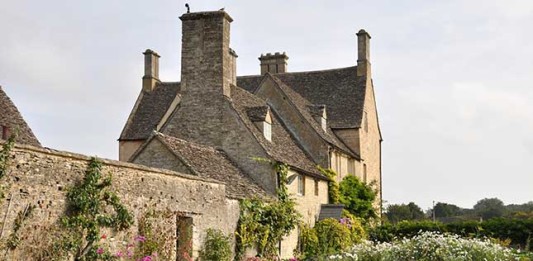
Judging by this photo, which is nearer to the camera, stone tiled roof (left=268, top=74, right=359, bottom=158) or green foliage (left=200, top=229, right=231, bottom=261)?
green foliage (left=200, top=229, right=231, bottom=261)

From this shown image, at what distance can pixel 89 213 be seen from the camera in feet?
55.7

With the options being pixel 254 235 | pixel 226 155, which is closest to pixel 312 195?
pixel 226 155

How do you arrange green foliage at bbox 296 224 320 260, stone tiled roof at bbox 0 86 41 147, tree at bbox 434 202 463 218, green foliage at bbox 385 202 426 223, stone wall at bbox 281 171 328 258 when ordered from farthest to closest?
tree at bbox 434 202 463 218 < green foliage at bbox 385 202 426 223 < green foliage at bbox 296 224 320 260 < stone wall at bbox 281 171 328 258 < stone tiled roof at bbox 0 86 41 147

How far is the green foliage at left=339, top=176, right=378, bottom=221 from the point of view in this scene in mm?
38500

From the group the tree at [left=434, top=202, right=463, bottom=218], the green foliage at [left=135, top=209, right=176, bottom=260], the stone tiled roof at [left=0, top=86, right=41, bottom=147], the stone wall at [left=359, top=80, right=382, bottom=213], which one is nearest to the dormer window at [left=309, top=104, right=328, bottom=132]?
the stone wall at [left=359, top=80, right=382, bottom=213]

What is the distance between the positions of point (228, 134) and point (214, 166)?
3407mm

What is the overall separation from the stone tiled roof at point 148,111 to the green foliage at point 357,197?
10.7 metres

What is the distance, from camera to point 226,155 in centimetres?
2944

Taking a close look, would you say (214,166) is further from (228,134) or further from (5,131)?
(5,131)

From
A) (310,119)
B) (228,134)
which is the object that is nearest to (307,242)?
(228,134)

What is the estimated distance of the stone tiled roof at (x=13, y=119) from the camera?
23969 millimetres

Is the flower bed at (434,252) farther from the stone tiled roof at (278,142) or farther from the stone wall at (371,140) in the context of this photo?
the stone wall at (371,140)

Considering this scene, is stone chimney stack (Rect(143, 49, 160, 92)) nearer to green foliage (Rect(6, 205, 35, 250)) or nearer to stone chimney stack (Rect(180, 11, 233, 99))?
stone chimney stack (Rect(180, 11, 233, 99))

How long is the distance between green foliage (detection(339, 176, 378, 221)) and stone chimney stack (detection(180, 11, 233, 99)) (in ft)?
35.7
